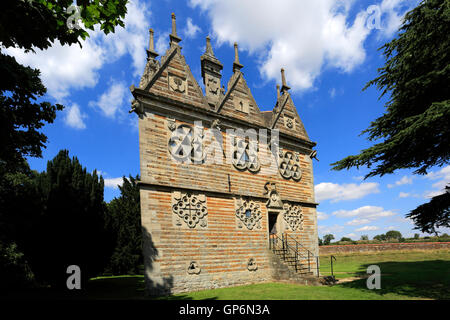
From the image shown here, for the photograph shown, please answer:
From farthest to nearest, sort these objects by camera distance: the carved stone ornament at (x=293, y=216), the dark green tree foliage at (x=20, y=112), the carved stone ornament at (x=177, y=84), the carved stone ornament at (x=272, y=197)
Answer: the carved stone ornament at (x=293, y=216) → the carved stone ornament at (x=272, y=197) → the carved stone ornament at (x=177, y=84) → the dark green tree foliage at (x=20, y=112)

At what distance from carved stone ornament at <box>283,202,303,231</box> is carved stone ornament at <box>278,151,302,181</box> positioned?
6.38ft

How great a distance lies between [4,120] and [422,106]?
56.6 feet

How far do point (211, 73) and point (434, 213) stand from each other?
13882 mm

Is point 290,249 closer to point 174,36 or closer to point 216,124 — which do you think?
point 216,124

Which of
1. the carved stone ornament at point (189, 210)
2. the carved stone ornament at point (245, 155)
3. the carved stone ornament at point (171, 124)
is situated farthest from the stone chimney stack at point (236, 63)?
the carved stone ornament at point (189, 210)

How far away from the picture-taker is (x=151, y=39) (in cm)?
1506

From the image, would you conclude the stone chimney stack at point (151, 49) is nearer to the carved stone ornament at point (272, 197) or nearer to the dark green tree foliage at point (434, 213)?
the carved stone ornament at point (272, 197)

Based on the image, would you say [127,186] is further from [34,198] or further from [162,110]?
[162,110]

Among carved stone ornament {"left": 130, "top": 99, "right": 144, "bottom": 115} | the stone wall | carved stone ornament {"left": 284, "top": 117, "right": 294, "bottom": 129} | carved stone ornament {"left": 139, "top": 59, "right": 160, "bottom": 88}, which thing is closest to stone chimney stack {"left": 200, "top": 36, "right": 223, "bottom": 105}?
carved stone ornament {"left": 139, "top": 59, "right": 160, "bottom": 88}

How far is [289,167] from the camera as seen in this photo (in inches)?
765

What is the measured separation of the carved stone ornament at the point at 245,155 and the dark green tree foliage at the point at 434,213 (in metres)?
8.49

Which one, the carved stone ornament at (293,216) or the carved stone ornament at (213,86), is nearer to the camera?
the carved stone ornament at (213,86)

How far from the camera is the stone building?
12945 millimetres

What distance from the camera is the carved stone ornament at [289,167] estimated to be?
1892 cm
